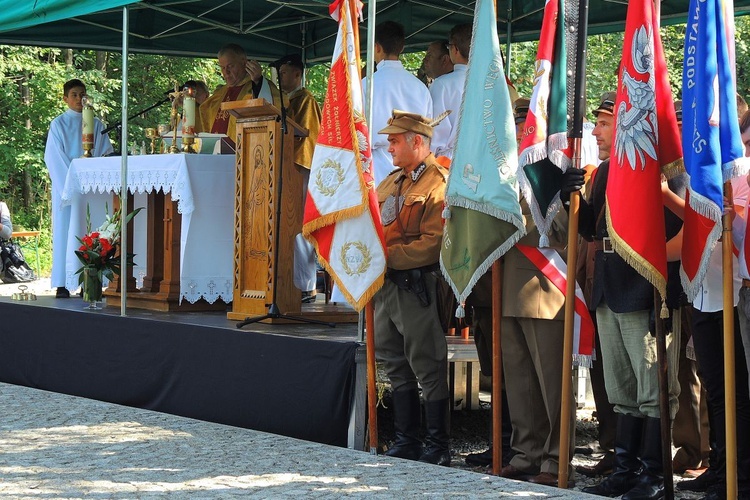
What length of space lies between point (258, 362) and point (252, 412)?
334 millimetres

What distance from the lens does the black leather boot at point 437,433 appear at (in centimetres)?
636

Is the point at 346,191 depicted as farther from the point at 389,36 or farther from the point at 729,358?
the point at 729,358

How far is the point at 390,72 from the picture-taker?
317 inches

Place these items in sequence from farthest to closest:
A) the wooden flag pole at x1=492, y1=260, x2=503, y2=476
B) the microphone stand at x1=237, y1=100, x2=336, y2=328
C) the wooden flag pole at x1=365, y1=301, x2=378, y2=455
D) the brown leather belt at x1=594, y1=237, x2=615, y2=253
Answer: the microphone stand at x1=237, y1=100, x2=336, y2=328 < the wooden flag pole at x1=365, y1=301, x2=378, y2=455 < the wooden flag pole at x1=492, y1=260, x2=503, y2=476 < the brown leather belt at x1=594, y1=237, x2=615, y2=253

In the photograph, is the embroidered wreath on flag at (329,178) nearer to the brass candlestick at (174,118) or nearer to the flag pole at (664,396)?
the flag pole at (664,396)

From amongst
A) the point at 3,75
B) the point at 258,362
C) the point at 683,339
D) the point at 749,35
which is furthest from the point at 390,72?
the point at 749,35

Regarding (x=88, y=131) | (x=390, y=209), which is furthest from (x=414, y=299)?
(x=88, y=131)

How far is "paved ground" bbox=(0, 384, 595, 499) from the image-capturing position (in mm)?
5516

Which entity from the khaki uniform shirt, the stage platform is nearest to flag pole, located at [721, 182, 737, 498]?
the khaki uniform shirt

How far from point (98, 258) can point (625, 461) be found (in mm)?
4733

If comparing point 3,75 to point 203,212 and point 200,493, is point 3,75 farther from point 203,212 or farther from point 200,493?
point 200,493

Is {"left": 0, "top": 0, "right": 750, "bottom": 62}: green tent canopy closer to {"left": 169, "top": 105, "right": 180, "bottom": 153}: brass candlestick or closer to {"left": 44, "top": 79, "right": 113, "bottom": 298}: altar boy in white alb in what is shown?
{"left": 44, "top": 79, "right": 113, "bottom": 298}: altar boy in white alb

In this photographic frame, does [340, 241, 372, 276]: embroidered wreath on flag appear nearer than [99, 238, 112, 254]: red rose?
Yes

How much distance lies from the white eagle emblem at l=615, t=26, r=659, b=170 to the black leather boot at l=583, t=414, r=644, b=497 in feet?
4.13
